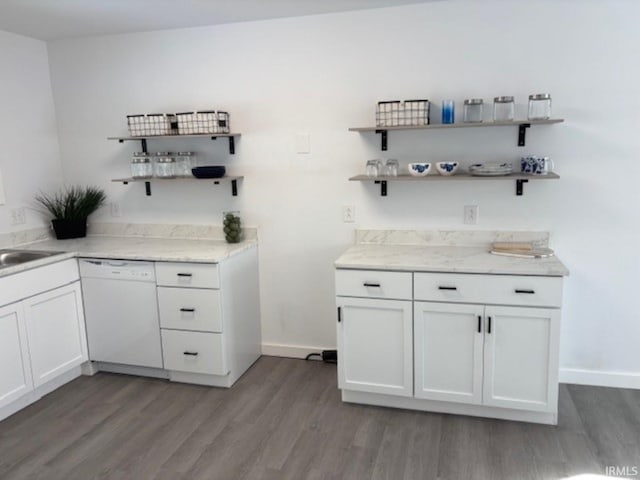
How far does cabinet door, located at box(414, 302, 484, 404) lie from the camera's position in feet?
8.33

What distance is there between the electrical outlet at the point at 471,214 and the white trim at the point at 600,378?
1064mm

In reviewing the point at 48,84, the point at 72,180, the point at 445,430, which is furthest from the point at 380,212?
the point at 48,84

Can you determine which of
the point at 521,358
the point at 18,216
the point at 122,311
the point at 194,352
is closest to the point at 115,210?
the point at 18,216

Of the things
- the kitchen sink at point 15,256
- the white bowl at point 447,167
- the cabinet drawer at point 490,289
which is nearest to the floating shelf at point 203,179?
the kitchen sink at point 15,256

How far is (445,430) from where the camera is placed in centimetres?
254

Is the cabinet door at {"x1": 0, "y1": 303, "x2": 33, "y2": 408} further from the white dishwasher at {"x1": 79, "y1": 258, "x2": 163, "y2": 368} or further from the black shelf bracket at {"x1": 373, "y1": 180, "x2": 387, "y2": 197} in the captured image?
the black shelf bracket at {"x1": 373, "y1": 180, "x2": 387, "y2": 197}

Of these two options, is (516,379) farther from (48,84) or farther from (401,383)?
(48,84)

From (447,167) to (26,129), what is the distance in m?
2.93

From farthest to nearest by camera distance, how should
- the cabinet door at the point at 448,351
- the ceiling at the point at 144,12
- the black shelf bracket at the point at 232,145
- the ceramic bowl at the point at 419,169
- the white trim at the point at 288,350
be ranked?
the white trim at the point at 288,350 → the black shelf bracket at the point at 232,145 → the ceramic bowl at the point at 419,169 → the ceiling at the point at 144,12 → the cabinet door at the point at 448,351

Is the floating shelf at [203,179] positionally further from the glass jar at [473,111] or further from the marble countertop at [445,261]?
the glass jar at [473,111]

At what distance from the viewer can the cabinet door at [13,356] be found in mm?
2674

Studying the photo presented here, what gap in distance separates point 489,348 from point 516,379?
209mm

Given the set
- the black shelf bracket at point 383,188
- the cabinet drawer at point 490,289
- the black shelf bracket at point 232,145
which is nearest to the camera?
the cabinet drawer at point 490,289

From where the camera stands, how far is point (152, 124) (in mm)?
3285
